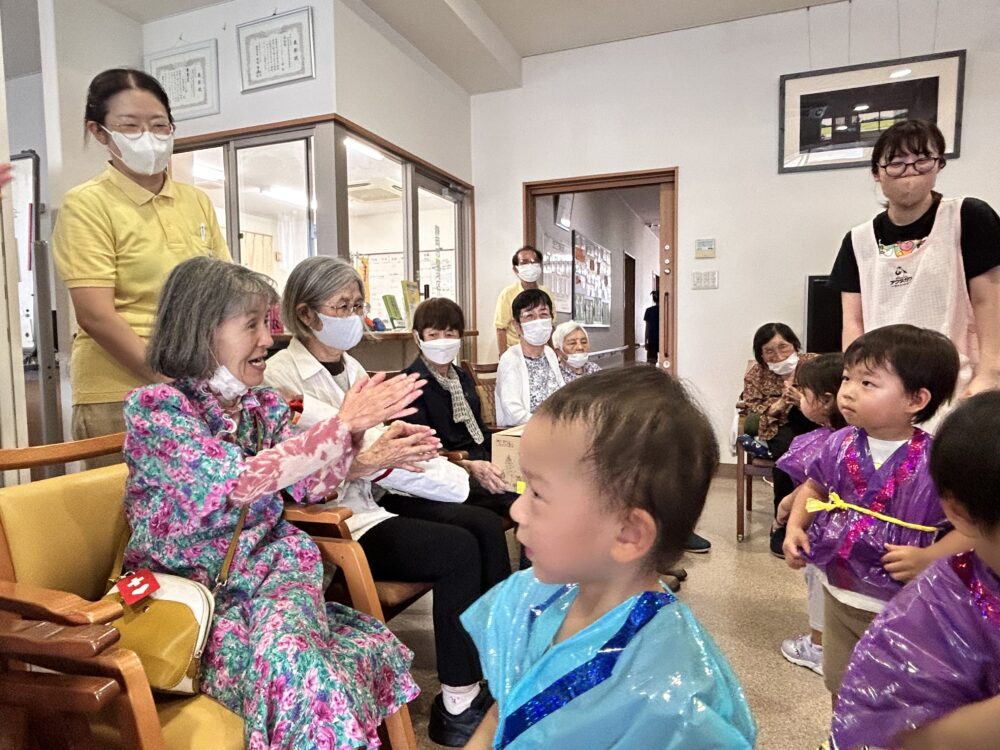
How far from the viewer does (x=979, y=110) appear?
3.76 m

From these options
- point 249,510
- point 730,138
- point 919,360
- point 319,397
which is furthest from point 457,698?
point 730,138

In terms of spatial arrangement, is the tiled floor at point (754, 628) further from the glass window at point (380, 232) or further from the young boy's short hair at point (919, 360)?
the glass window at point (380, 232)

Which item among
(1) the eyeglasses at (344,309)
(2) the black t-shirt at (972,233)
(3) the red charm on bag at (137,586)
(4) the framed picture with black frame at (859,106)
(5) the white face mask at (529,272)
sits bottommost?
(3) the red charm on bag at (137,586)

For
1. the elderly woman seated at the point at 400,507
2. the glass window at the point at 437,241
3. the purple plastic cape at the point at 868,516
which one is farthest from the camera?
the glass window at the point at 437,241

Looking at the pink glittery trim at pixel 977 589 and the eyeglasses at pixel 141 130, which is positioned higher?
the eyeglasses at pixel 141 130

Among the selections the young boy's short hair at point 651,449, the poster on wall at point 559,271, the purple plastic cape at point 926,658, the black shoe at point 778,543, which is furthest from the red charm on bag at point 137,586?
the poster on wall at point 559,271

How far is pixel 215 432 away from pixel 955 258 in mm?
1848

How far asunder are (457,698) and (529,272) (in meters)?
2.96

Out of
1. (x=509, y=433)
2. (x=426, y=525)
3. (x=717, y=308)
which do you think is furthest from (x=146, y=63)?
(x=717, y=308)

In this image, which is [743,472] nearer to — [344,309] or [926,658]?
[344,309]

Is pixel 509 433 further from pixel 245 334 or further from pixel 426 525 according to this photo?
pixel 245 334

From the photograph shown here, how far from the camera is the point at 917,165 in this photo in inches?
58.4

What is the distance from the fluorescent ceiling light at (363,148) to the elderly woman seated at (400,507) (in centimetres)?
195

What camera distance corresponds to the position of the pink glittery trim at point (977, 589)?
667 millimetres
